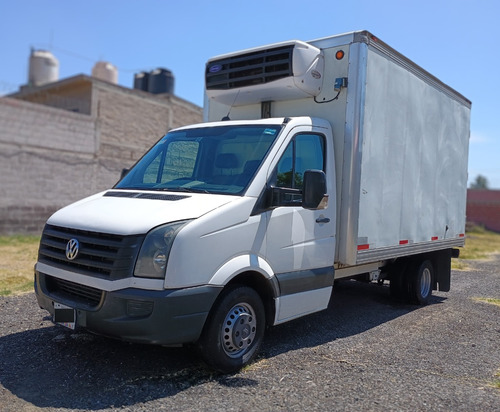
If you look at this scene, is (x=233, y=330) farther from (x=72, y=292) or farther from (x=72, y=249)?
(x=72, y=249)

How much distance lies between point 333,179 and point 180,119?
19391 mm

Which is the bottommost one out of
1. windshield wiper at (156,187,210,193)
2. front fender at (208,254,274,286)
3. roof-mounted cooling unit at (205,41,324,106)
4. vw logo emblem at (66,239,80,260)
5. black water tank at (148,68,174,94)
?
front fender at (208,254,274,286)

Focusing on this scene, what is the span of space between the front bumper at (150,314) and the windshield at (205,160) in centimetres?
116

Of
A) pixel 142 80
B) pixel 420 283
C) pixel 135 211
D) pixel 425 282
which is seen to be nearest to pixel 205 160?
pixel 135 211

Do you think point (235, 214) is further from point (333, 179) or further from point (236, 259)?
point (333, 179)

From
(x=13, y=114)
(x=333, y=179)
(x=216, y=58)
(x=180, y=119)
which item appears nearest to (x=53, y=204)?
(x=13, y=114)

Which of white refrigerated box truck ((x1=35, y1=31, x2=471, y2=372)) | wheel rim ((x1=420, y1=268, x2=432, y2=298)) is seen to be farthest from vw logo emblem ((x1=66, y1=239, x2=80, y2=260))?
wheel rim ((x1=420, y1=268, x2=432, y2=298))

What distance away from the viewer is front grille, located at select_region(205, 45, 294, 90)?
19.7 ft

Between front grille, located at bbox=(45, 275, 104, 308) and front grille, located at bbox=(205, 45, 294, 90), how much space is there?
3.28 metres

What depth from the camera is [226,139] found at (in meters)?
5.56

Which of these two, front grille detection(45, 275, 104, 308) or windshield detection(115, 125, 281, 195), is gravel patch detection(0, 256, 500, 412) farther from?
windshield detection(115, 125, 281, 195)

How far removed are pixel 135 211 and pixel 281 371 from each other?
2069 mm

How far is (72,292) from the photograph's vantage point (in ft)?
15.1

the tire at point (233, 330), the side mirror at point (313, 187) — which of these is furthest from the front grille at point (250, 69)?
the tire at point (233, 330)
